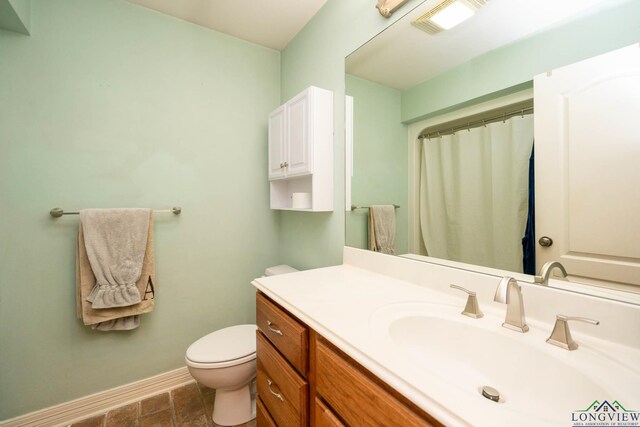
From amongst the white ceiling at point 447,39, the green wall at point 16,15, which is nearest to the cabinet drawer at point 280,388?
the white ceiling at point 447,39

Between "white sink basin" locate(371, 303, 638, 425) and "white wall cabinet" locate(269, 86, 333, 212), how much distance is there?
85 cm

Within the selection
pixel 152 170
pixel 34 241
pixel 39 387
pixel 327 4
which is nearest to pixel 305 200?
pixel 152 170

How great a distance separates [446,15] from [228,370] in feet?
6.12

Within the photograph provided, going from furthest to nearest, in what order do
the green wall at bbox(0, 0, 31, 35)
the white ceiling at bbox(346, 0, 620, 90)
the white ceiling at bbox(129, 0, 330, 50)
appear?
the white ceiling at bbox(129, 0, 330, 50) → the green wall at bbox(0, 0, 31, 35) → the white ceiling at bbox(346, 0, 620, 90)

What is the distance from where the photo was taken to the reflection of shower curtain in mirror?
84 cm

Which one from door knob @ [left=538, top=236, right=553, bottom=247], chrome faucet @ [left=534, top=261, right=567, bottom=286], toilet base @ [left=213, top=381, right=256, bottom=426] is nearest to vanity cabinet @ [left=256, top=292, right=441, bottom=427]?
toilet base @ [left=213, top=381, right=256, bottom=426]

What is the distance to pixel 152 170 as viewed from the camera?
5.43 feet

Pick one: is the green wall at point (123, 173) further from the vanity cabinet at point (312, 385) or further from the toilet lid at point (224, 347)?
the vanity cabinet at point (312, 385)

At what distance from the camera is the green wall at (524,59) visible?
66cm

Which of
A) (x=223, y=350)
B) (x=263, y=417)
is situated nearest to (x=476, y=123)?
(x=263, y=417)

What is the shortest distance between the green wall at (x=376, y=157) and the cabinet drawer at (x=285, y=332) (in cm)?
60

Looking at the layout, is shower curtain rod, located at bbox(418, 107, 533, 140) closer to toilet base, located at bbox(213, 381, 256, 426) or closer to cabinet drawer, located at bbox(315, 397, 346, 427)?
cabinet drawer, located at bbox(315, 397, 346, 427)

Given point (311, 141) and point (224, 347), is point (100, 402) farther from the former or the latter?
point (311, 141)

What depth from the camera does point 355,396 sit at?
624 millimetres
